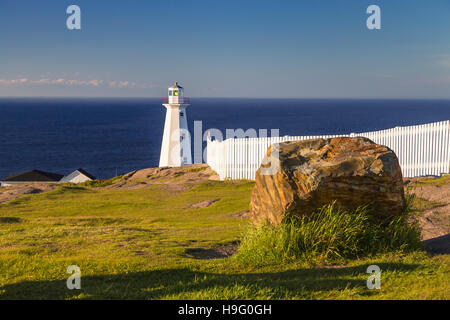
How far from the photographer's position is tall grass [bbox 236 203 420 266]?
748 cm

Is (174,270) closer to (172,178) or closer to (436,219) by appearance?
(436,219)

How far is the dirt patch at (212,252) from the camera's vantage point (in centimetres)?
822

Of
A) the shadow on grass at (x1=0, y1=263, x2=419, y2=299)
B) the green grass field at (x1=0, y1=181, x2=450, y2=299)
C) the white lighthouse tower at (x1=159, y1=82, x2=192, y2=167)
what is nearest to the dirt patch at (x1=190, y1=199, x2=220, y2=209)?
the green grass field at (x1=0, y1=181, x2=450, y2=299)

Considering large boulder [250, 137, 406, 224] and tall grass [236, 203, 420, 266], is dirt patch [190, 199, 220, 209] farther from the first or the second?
tall grass [236, 203, 420, 266]

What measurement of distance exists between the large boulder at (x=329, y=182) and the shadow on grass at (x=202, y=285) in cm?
130

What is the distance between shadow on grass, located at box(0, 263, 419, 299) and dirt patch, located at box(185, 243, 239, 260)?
1286 millimetres

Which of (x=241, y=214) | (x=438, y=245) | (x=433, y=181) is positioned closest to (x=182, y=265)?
(x=438, y=245)

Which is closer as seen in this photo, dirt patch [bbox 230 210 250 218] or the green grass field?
the green grass field

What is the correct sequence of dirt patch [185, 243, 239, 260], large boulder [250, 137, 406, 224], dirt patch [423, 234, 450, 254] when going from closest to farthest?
large boulder [250, 137, 406, 224], dirt patch [185, 243, 239, 260], dirt patch [423, 234, 450, 254]

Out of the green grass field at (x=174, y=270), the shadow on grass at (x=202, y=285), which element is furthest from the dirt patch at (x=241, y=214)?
the shadow on grass at (x=202, y=285)

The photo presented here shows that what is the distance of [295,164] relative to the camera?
8086 mm
